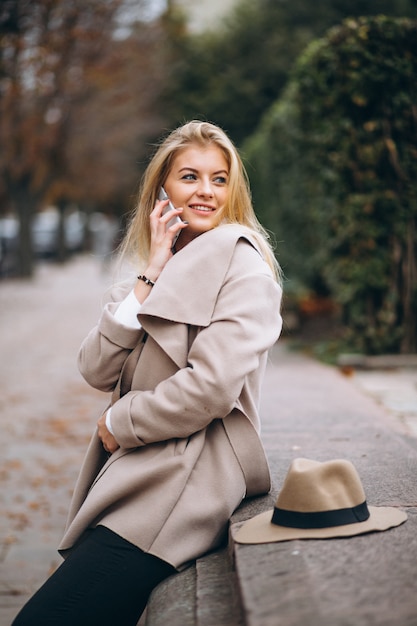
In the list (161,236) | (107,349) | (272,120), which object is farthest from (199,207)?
(272,120)

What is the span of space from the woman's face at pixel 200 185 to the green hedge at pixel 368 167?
4.49 m

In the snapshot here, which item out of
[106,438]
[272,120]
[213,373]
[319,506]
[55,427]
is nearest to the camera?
[319,506]

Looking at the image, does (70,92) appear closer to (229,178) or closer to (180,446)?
(229,178)

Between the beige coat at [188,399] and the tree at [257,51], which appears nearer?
the beige coat at [188,399]

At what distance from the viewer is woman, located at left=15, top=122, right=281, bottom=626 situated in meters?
2.72

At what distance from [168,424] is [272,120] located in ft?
31.9

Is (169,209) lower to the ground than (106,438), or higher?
higher

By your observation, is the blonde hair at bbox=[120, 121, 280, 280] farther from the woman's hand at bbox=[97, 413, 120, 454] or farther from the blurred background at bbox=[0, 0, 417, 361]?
the blurred background at bbox=[0, 0, 417, 361]

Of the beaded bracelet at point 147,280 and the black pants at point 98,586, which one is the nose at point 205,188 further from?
the black pants at point 98,586

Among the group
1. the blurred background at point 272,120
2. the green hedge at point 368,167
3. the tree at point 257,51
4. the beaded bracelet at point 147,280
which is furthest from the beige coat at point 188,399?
the tree at point 257,51

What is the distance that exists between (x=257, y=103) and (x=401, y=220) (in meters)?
15.1

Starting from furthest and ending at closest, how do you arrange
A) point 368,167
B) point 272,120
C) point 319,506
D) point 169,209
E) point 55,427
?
1. point 272,120
2. point 368,167
3. point 55,427
4. point 169,209
5. point 319,506

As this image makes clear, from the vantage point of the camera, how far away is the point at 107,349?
2965 mm

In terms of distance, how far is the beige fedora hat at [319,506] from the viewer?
255cm
